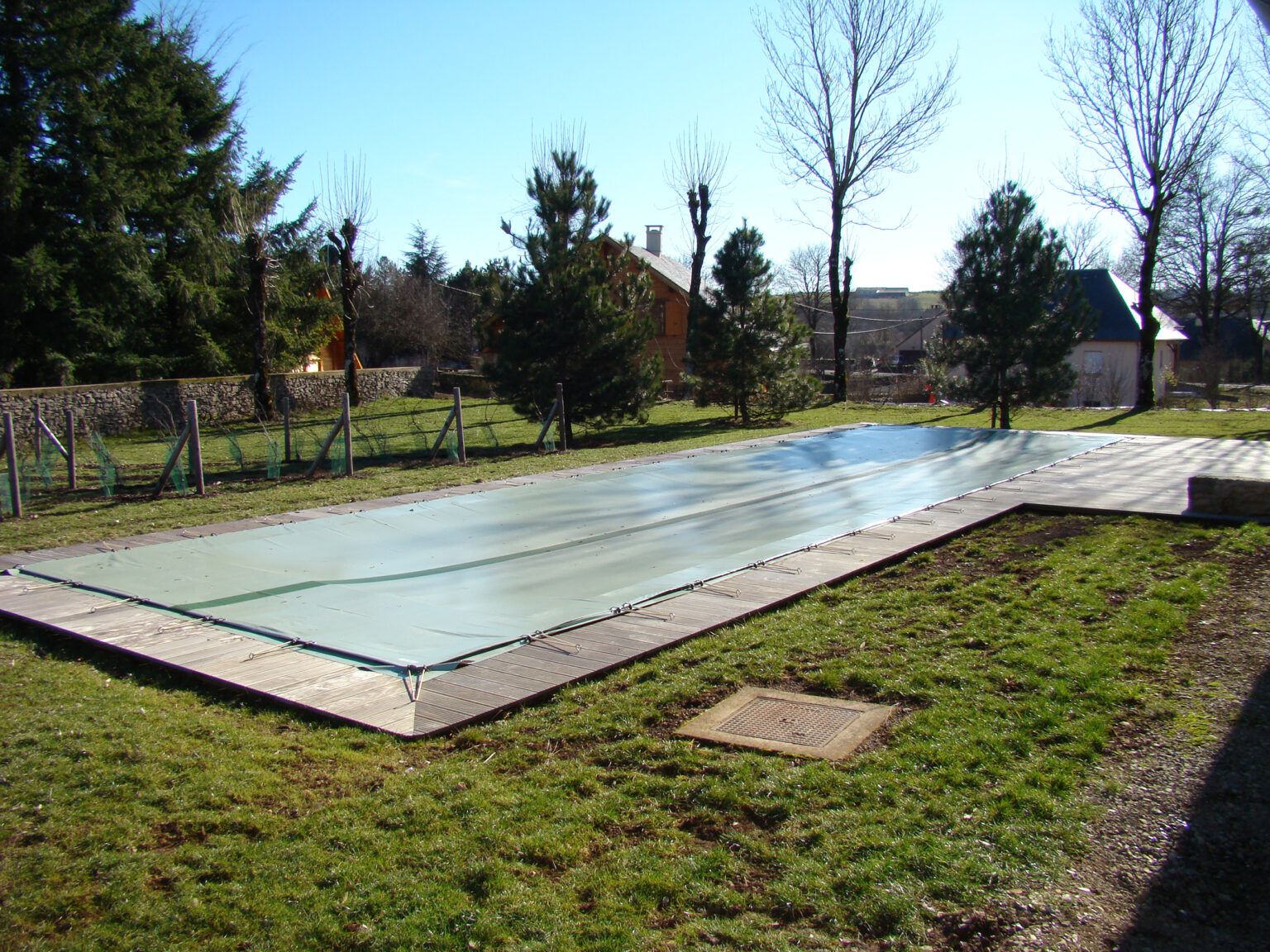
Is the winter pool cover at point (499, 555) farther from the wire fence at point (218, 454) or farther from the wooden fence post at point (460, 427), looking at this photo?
the wire fence at point (218, 454)

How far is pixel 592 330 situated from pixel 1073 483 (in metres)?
9.28

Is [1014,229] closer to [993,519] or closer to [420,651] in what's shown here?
[993,519]

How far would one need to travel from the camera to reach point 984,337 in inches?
762

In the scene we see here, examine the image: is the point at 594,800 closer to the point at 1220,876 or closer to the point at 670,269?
the point at 1220,876

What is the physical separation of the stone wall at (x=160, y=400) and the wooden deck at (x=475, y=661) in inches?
486

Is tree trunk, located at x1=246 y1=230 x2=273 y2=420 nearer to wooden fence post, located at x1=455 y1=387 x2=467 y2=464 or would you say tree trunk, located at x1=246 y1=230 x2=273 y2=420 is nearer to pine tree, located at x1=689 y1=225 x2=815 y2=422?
pine tree, located at x1=689 y1=225 x2=815 y2=422

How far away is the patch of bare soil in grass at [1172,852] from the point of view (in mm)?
2576

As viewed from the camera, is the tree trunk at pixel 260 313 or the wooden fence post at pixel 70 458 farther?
the tree trunk at pixel 260 313

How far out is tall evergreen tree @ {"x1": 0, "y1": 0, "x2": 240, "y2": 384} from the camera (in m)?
23.2

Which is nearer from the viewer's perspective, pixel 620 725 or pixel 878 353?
pixel 620 725

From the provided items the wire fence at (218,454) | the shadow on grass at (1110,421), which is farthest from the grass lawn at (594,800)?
the shadow on grass at (1110,421)

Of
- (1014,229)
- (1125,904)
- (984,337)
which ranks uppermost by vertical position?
(1014,229)

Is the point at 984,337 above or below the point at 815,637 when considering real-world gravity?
above

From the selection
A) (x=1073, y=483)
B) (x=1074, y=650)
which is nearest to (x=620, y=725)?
(x=1074, y=650)
